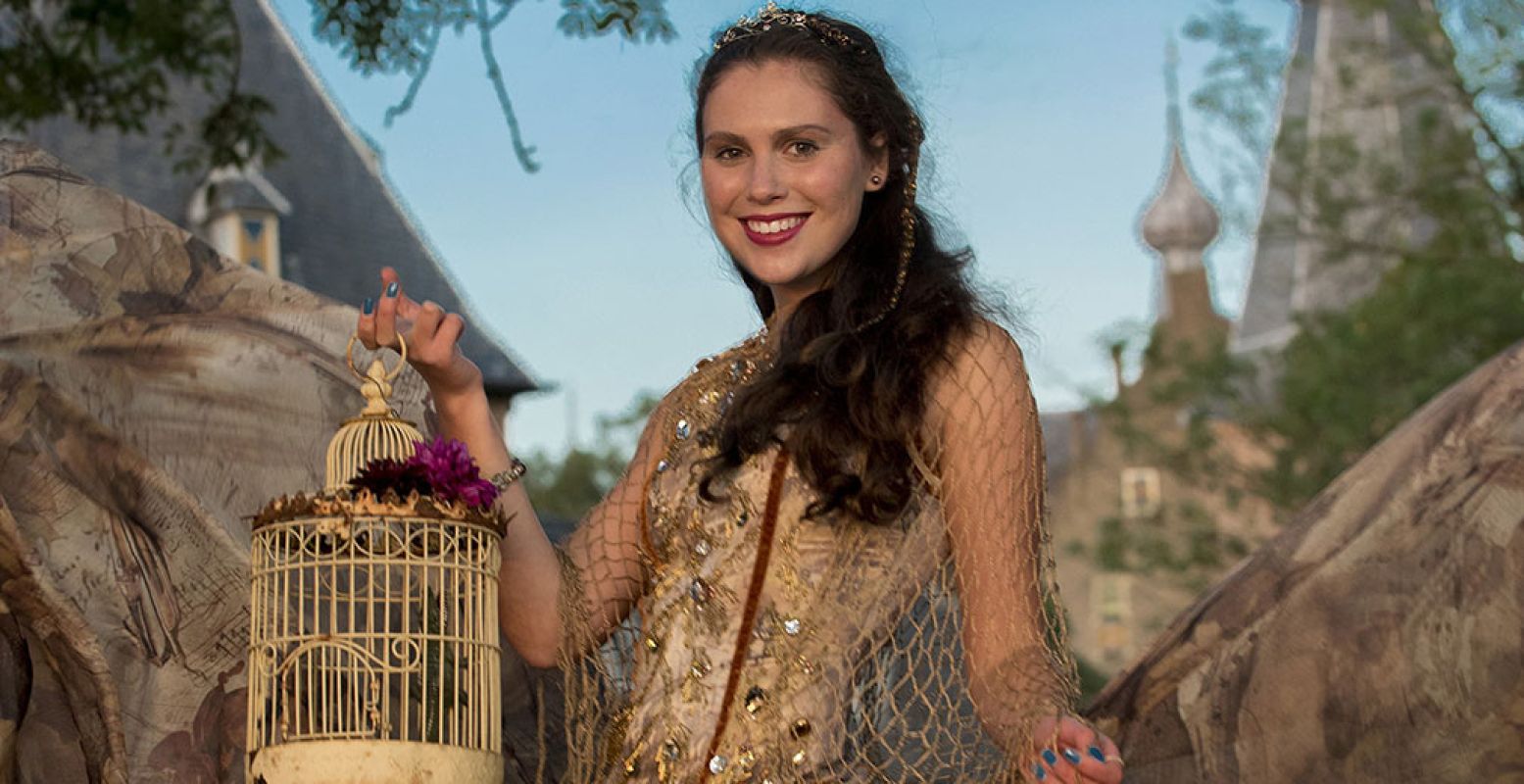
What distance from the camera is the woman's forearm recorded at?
3.08 metres

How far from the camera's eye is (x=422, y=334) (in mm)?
2936

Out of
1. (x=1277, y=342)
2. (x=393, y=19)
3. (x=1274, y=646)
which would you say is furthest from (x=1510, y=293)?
(x=1277, y=342)

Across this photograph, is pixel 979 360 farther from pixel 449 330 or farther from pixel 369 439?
pixel 369 439

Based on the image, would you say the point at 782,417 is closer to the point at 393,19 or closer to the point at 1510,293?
the point at 393,19

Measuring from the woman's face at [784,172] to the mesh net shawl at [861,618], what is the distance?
0.26 meters

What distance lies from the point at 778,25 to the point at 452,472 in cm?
91

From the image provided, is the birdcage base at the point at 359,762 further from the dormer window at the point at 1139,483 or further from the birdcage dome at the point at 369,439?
the dormer window at the point at 1139,483

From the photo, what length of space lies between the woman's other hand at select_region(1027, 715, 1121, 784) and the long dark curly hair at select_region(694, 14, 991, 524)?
0.44 metres

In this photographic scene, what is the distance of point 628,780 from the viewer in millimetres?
3031

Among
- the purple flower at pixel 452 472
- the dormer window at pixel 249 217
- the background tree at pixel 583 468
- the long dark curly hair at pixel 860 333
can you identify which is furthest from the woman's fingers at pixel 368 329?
the background tree at pixel 583 468

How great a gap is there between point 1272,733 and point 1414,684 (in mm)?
266

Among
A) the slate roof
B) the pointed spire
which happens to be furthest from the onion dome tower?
the slate roof

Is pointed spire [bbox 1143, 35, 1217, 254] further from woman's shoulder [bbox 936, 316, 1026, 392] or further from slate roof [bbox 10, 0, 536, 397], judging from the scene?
woman's shoulder [bbox 936, 316, 1026, 392]

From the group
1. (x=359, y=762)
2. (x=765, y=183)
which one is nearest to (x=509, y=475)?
(x=765, y=183)
